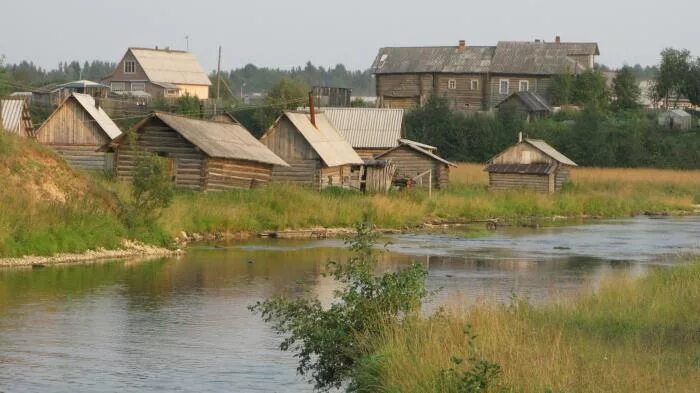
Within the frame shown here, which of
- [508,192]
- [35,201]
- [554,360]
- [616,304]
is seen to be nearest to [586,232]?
[508,192]

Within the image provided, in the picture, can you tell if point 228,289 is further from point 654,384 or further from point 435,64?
point 435,64

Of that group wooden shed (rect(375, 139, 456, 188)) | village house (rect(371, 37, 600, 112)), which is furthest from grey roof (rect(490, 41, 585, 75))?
wooden shed (rect(375, 139, 456, 188))

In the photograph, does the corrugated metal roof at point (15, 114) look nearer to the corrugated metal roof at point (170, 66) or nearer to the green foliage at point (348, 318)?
the green foliage at point (348, 318)

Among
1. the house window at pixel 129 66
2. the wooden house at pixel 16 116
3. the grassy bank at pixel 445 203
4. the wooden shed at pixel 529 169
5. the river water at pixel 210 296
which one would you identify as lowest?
the river water at pixel 210 296

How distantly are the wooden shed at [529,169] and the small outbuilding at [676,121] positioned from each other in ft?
71.2

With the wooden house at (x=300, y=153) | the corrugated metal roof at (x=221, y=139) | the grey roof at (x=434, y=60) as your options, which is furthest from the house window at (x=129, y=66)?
the corrugated metal roof at (x=221, y=139)

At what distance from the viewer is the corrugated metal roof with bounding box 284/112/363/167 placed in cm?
5325

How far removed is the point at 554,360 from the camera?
512 inches

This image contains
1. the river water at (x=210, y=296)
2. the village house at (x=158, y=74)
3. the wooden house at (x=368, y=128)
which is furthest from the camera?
the village house at (x=158, y=74)

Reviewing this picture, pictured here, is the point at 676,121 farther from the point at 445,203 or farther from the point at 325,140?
the point at 445,203

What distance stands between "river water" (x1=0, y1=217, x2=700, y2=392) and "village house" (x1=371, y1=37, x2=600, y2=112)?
4605cm

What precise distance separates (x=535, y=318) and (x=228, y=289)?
10160 mm

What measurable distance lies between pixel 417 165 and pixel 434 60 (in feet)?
100

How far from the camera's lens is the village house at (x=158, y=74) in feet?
313
